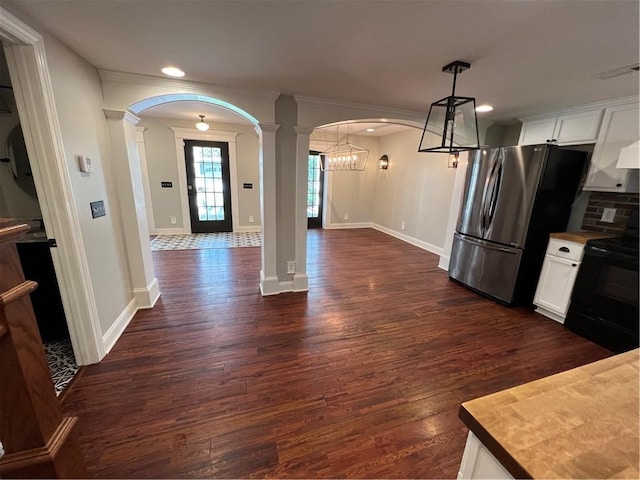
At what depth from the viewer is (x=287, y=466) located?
1334mm

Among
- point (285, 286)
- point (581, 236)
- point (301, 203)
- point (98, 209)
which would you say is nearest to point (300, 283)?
point (285, 286)

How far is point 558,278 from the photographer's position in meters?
2.75

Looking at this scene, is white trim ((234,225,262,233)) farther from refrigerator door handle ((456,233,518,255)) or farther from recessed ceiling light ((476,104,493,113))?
recessed ceiling light ((476,104,493,113))

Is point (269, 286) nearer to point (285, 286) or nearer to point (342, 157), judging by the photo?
point (285, 286)

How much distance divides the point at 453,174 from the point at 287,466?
493cm

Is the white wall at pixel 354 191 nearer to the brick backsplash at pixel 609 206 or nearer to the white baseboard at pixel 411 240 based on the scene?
the white baseboard at pixel 411 240

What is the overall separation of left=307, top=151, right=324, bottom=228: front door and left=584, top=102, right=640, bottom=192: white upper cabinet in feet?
16.3

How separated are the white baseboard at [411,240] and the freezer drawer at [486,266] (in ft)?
4.83

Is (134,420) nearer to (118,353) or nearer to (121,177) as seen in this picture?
(118,353)

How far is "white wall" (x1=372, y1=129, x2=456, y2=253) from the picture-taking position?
5031 millimetres

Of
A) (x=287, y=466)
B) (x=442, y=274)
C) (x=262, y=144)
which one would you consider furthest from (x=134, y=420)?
(x=442, y=274)

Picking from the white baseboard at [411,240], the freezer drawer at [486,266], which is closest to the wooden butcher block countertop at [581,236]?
the freezer drawer at [486,266]

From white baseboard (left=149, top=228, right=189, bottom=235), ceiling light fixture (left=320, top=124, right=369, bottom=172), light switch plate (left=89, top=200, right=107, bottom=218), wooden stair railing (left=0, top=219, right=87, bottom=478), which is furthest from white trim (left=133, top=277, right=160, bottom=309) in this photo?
ceiling light fixture (left=320, top=124, right=369, bottom=172)

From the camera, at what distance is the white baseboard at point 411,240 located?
5.19 m
